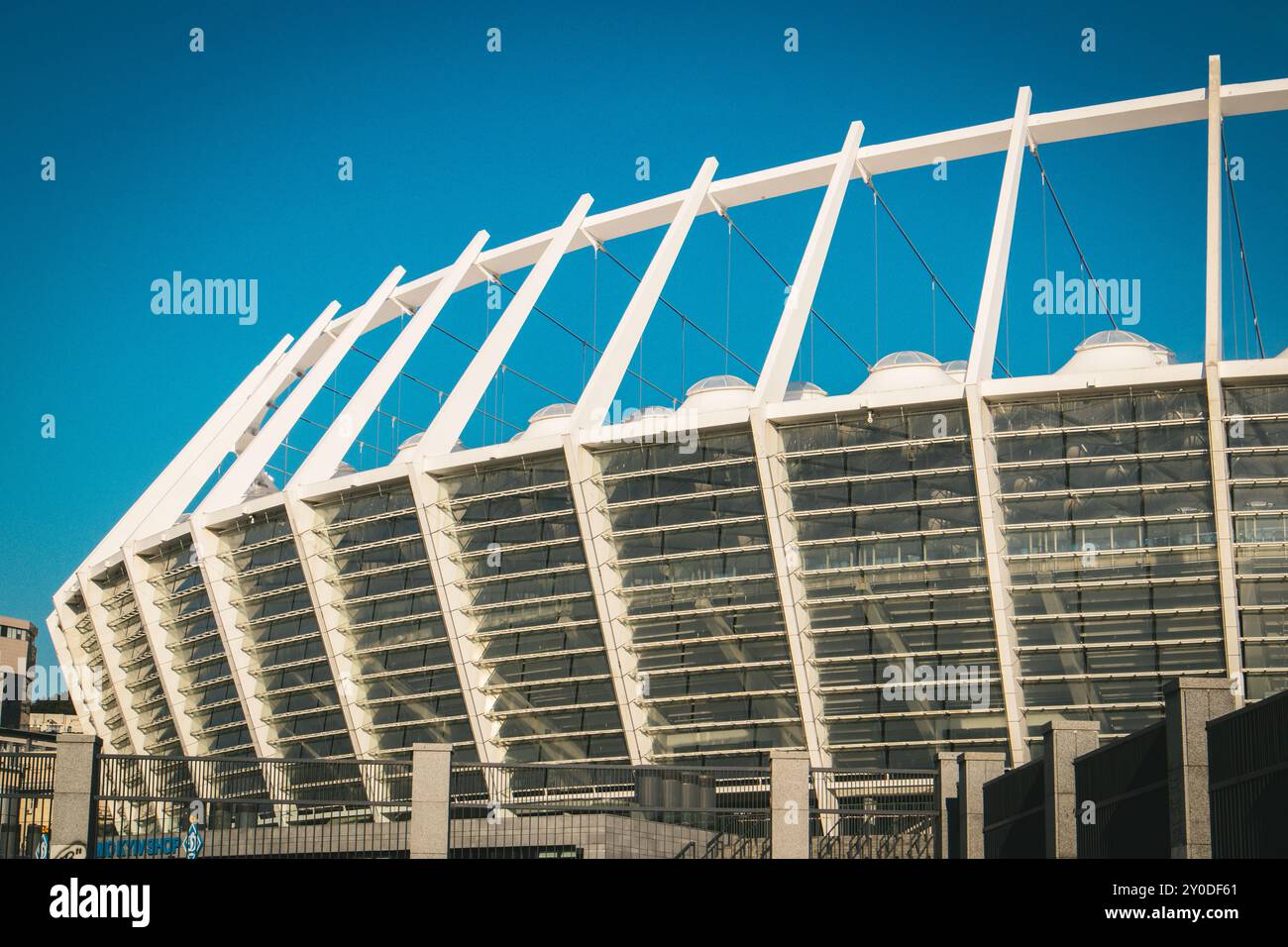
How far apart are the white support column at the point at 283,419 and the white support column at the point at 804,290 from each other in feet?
55.7

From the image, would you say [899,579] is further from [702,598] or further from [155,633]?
[155,633]

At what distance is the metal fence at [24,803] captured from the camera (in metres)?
21.0

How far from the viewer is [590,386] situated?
123 feet

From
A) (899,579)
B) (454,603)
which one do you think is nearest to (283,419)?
(454,603)

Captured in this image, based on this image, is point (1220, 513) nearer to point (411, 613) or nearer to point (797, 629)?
point (797, 629)

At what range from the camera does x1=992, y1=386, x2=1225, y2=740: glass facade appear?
32.3 m

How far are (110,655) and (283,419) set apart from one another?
9367 millimetres

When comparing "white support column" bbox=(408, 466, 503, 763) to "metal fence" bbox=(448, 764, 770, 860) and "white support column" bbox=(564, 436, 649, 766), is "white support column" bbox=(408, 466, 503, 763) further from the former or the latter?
"metal fence" bbox=(448, 764, 770, 860)

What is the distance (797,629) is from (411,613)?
412 inches

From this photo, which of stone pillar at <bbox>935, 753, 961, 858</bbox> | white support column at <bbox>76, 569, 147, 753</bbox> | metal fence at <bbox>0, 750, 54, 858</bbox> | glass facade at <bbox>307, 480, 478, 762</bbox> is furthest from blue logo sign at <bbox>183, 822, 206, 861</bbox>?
white support column at <bbox>76, 569, 147, 753</bbox>

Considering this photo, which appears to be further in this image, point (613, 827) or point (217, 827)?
point (613, 827)

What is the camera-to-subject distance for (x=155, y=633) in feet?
147

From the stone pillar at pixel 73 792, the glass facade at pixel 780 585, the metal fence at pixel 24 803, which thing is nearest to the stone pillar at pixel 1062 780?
the stone pillar at pixel 73 792
